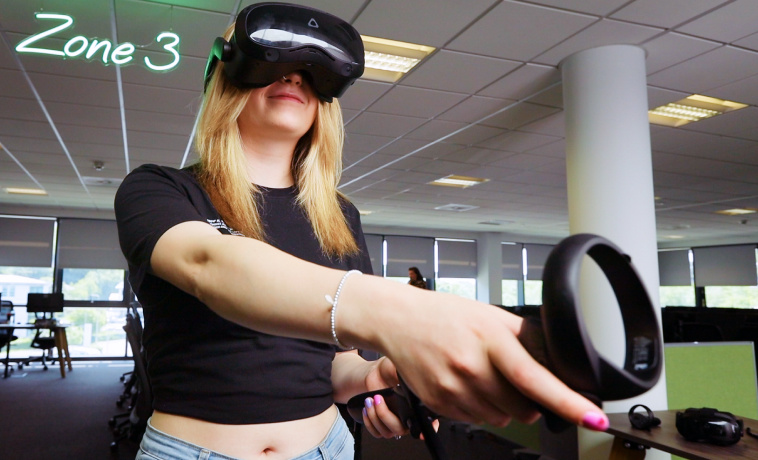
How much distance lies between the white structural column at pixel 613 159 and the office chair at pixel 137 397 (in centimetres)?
294

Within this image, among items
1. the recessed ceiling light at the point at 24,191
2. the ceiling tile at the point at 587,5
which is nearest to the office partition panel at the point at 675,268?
the ceiling tile at the point at 587,5

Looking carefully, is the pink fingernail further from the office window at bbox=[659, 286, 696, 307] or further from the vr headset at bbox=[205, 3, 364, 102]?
the office window at bbox=[659, 286, 696, 307]

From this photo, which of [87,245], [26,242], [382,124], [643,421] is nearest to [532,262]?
[382,124]

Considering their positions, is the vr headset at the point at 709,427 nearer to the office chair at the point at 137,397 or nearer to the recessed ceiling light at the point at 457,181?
the office chair at the point at 137,397

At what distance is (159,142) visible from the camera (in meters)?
6.22

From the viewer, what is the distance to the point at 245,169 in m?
0.95

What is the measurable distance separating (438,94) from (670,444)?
128 inches

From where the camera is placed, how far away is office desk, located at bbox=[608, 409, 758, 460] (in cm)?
191

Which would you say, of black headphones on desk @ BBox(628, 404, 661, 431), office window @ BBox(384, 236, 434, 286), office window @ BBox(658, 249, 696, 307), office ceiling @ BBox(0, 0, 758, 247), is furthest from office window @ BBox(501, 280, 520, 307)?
black headphones on desk @ BBox(628, 404, 661, 431)

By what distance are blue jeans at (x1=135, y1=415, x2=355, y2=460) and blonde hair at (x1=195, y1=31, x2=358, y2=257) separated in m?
0.32

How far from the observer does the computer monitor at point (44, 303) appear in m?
9.12

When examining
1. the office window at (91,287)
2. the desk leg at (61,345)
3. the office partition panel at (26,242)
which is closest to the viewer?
the desk leg at (61,345)

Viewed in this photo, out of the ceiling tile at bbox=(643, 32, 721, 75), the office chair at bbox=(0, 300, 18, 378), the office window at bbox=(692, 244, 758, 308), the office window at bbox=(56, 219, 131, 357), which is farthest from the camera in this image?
the office window at bbox=(692, 244, 758, 308)

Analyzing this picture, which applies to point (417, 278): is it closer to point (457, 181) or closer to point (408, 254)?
point (457, 181)
